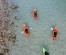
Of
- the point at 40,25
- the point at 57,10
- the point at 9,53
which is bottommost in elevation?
the point at 9,53

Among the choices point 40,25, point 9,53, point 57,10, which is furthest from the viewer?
point 57,10

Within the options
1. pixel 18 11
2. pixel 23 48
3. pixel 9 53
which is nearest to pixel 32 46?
pixel 23 48

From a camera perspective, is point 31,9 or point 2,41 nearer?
point 2,41

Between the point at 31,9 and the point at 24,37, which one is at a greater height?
the point at 31,9

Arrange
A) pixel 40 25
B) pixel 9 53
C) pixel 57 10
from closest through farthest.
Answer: pixel 9 53, pixel 40 25, pixel 57 10

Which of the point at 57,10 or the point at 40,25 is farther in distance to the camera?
the point at 57,10

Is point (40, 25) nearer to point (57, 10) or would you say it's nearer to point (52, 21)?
point (52, 21)

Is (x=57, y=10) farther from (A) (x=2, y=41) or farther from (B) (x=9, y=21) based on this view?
(A) (x=2, y=41)

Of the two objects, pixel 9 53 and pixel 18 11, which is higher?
pixel 18 11

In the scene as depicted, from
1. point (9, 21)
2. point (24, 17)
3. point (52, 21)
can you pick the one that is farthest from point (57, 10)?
point (9, 21)
